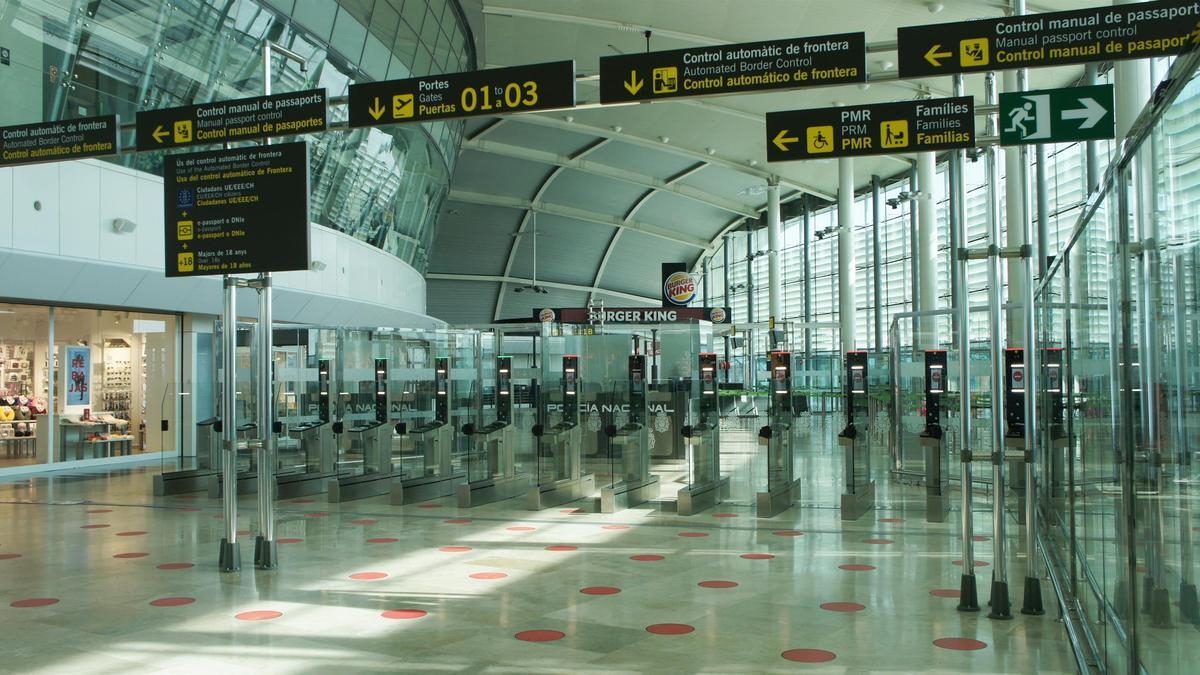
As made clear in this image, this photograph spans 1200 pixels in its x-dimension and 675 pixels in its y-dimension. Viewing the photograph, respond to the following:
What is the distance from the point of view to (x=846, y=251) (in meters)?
28.1

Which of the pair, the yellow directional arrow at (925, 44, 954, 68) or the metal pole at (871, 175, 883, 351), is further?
the metal pole at (871, 175, 883, 351)

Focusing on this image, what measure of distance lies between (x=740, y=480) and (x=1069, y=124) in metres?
8.59

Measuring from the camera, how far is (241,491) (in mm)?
13578

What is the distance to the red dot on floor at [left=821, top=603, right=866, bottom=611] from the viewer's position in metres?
6.29

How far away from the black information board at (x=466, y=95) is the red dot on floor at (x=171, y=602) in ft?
12.2

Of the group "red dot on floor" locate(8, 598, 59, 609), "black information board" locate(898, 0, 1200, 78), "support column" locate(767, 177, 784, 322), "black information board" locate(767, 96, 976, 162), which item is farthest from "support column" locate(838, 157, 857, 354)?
"red dot on floor" locate(8, 598, 59, 609)

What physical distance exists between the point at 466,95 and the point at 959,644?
202 inches

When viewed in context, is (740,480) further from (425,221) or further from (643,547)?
(425,221)

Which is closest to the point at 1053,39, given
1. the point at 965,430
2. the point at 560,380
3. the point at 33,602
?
the point at 965,430

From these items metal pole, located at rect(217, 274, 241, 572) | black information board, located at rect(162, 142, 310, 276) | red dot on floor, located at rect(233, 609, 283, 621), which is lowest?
red dot on floor, located at rect(233, 609, 283, 621)

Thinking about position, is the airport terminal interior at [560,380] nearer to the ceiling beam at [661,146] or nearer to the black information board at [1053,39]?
the black information board at [1053,39]

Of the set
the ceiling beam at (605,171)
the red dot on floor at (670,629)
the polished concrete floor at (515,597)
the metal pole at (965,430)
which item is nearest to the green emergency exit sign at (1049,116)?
the metal pole at (965,430)

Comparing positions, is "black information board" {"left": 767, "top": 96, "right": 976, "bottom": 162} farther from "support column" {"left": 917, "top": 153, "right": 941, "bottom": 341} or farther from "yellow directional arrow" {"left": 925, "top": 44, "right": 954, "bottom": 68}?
"support column" {"left": 917, "top": 153, "right": 941, "bottom": 341}

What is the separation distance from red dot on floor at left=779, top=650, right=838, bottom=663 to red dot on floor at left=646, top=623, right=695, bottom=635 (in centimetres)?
70
